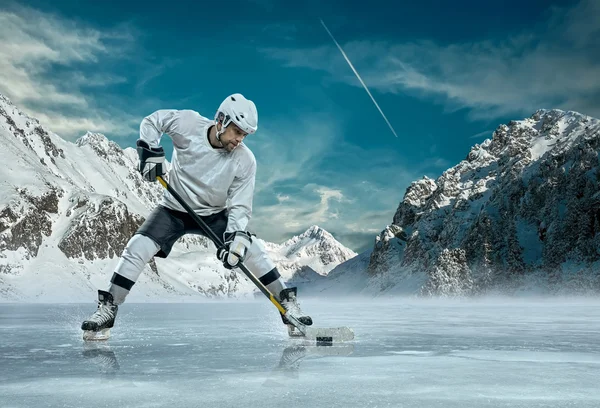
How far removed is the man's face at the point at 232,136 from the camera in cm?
771

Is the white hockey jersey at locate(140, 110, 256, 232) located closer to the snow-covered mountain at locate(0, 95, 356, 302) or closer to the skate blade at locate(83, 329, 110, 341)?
the skate blade at locate(83, 329, 110, 341)

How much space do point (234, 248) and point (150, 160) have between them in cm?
171

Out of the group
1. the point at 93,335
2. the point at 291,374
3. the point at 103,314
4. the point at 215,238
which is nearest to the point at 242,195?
the point at 215,238

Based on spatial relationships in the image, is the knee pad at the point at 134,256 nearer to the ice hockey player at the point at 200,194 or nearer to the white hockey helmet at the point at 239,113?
the ice hockey player at the point at 200,194

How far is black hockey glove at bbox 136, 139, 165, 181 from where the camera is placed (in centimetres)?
Answer: 786

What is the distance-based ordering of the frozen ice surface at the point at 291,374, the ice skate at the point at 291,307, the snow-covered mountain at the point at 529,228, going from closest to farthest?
1. the frozen ice surface at the point at 291,374
2. the ice skate at the point at 291,307
3. the snow-covered mountain at the point at 529,228

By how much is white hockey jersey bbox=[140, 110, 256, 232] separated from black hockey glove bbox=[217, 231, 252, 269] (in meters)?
0.15

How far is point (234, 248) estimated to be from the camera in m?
7.62

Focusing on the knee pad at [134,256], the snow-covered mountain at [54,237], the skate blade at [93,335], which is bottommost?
the skate blade at [93,335]

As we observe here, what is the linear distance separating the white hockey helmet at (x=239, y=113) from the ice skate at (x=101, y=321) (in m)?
2.88

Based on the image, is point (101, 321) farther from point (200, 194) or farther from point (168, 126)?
point (168, 126)

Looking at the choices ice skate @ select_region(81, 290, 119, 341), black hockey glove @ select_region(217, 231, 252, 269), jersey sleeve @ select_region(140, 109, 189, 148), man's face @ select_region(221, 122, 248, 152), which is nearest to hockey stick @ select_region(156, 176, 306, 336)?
black hockey glove @ select_region(217, 231, 252, 269)

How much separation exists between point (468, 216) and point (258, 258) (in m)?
159

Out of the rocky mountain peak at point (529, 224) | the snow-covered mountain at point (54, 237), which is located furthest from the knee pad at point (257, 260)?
the snow-covered mountain at point (54, 237)
